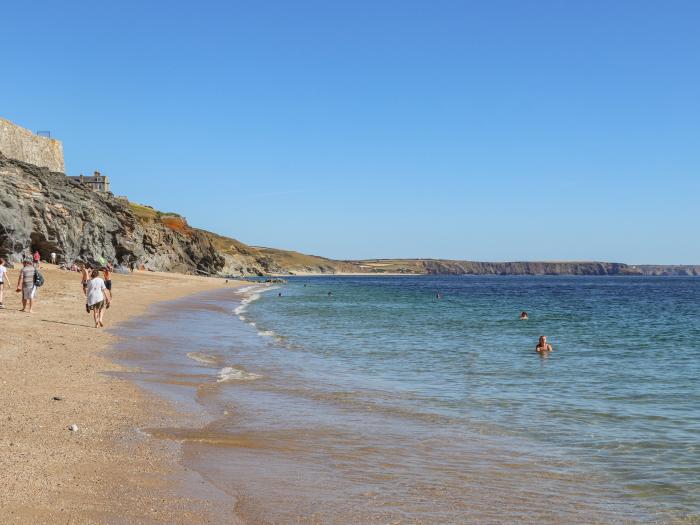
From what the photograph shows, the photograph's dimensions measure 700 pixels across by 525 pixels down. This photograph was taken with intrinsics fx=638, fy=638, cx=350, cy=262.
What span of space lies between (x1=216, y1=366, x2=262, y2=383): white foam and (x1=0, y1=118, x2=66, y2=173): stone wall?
61.3m

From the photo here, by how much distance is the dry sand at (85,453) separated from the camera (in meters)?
5.77

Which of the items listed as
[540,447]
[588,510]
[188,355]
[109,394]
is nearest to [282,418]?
[109,394]

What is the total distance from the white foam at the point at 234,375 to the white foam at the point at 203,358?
49.0 inches

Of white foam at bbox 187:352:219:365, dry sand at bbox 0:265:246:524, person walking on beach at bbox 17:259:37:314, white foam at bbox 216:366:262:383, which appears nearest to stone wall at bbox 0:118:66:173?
person walking on beach at bbox 17:259:37:314

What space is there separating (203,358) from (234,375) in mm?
2916

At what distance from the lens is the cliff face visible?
48281 mm

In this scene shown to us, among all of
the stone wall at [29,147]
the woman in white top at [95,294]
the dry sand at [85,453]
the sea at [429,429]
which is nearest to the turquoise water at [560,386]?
the sea at [429,429]

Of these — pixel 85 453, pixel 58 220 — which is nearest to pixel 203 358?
pixel 85 453

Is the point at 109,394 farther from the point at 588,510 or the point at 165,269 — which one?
the point at 165,269

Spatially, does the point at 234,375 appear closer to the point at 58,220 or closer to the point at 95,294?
the point at 95,294

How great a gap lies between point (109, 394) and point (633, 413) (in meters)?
9.61

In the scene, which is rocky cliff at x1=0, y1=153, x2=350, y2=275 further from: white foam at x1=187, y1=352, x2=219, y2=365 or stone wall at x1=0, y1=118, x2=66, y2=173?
white foam at x1=187, y1=352, x2=219, y2=365

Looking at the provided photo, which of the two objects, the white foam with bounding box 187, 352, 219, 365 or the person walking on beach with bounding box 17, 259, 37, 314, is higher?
the person walking on beach with bounding box 17, 259, 37, 314

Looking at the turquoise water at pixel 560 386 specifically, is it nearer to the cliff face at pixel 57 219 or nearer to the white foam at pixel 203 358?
the white foam at pixel 203 358
